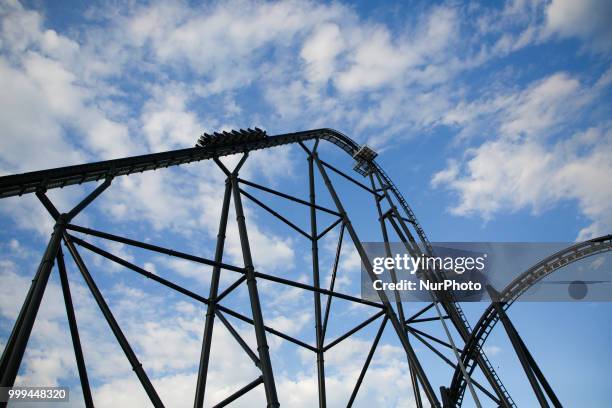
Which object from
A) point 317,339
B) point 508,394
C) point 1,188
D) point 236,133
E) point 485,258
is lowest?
point 508,394

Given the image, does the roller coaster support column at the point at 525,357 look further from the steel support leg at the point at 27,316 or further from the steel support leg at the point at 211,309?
the steel support leg at the point at 27,316

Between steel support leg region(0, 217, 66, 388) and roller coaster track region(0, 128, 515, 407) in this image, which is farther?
roller coaster track region(0, 128, 515, 407)

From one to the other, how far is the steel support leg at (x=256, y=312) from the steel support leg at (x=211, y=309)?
544mm

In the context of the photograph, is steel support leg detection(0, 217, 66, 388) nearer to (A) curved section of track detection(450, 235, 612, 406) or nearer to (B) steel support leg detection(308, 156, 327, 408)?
(B) steel support leg detection(308, 156, 327, 408)

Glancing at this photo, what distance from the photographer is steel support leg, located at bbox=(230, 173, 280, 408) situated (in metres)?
6.03

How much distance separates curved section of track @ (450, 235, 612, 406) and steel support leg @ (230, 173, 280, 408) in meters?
7.83

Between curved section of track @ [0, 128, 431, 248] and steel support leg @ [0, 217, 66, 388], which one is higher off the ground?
curved section of track @ [0, 128, 431, 248]

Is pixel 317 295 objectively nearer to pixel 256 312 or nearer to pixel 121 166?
pixel 256 312

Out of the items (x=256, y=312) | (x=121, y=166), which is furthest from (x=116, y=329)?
(x=121, y=166)

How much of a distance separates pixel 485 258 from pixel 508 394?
13.4 feet

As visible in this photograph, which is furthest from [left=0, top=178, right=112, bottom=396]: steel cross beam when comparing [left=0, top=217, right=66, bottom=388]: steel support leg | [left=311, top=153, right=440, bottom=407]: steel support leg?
[left=311, top=153, right=440, bottom=407]: steel support leg

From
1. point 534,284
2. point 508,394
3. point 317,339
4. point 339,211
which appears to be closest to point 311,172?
point 339,211

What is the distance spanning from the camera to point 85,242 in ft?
21.7

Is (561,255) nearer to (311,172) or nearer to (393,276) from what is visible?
(393,276)
